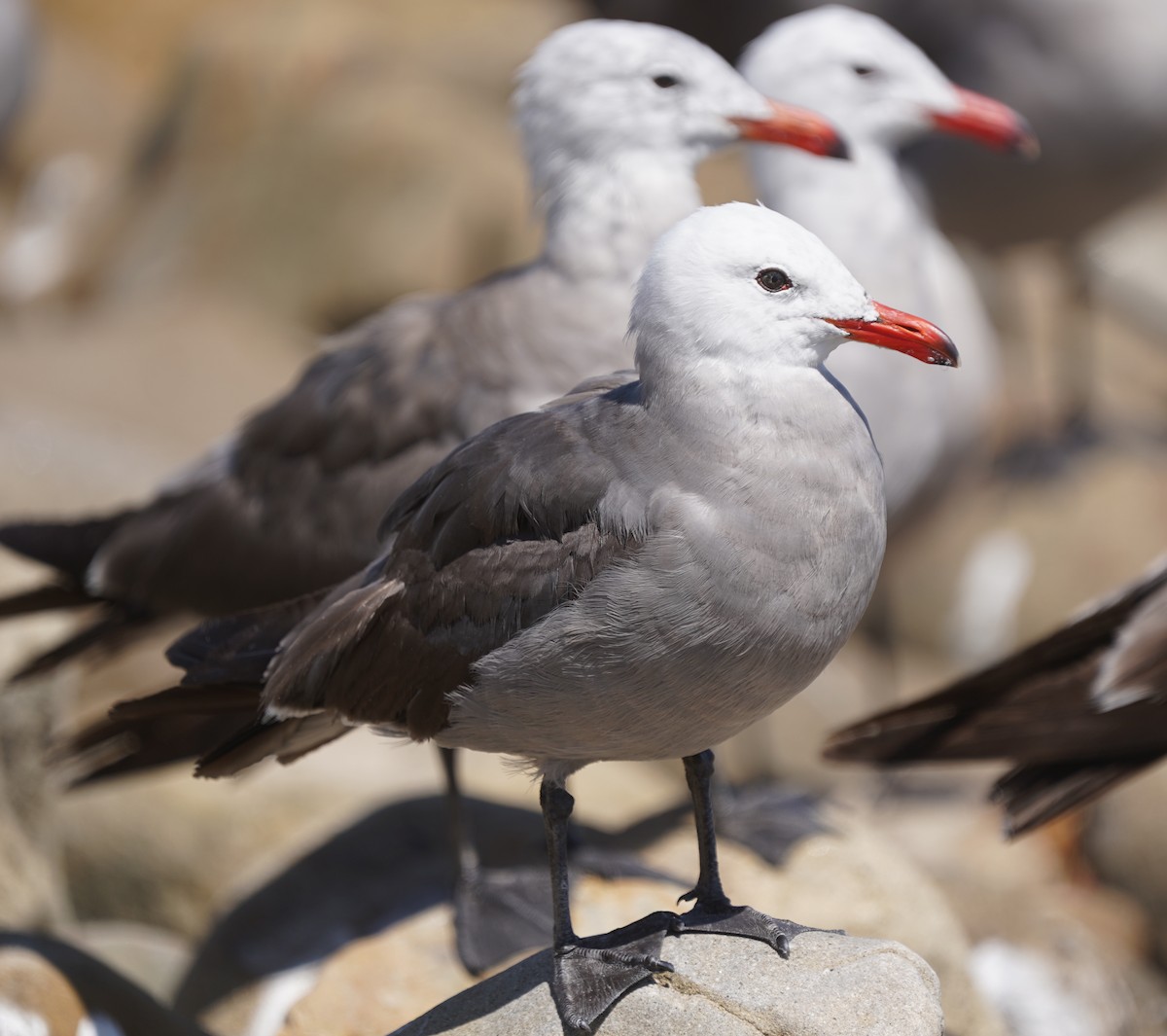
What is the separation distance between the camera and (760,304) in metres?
2.96

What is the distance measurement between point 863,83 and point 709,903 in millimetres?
2740

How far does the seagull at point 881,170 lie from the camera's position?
489cm

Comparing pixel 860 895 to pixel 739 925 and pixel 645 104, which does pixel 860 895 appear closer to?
pixel 739 925

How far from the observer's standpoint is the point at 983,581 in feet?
27.0

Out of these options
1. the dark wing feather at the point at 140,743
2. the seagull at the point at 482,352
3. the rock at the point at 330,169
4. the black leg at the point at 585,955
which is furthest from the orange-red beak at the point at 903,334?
the rock at the point at 330,169

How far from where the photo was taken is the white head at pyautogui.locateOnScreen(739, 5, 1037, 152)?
5059 millimetres

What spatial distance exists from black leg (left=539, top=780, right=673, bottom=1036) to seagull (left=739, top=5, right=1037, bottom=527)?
6.34 ft

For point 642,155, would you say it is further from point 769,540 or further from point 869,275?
point 769,540

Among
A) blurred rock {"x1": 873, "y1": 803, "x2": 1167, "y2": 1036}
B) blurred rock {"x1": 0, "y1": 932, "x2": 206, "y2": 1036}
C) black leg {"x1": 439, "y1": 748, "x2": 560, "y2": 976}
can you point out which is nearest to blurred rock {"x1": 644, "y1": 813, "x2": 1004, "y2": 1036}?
blurred rock {"x1": 873, "y1": 803, "x2": 1167, "y2": 1036}

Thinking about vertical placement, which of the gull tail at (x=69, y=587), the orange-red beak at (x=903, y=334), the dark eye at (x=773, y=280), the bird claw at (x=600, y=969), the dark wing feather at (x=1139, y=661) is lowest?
the gull tail at (x=69, y=587)

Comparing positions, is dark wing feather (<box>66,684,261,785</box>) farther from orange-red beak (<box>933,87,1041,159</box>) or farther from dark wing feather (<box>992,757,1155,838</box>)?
orange-red beak (<box>933,87,1041,159</box>)

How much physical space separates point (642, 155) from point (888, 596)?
431 cm

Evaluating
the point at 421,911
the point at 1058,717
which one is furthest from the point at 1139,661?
the point at 421,911

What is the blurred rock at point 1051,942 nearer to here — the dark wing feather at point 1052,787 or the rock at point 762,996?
the dark wing feather at point 1052,787
